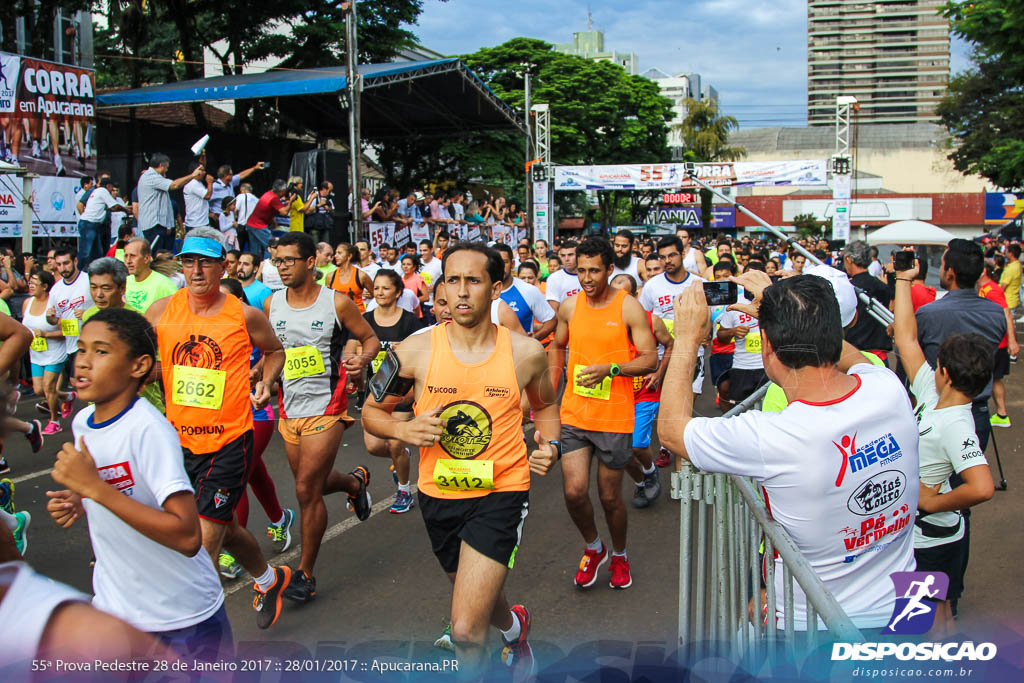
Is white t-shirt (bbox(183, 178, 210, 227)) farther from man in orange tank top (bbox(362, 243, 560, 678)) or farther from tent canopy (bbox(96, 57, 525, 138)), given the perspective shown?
man in orange tank top (bbox(362, 243, 560, 678))

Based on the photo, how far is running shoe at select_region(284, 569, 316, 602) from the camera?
4371 millimetres

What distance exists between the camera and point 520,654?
3551mm

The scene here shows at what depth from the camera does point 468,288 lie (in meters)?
3.27

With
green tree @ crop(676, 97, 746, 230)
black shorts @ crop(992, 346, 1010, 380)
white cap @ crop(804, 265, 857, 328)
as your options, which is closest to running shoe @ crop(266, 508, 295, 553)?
white cap @ crop(804, 265, 857, 328)

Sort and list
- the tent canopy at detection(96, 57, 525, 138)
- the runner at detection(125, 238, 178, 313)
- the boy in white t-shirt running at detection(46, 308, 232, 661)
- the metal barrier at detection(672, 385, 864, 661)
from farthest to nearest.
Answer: the tent canopy at detection(96, 57, 525, 138)
the runner at detection(125, 238, 178, 313)
the boy in white t-shirt running at detection(46, 308, 232, 661)
the metal barrier at detection(672, 385, 864, 661)

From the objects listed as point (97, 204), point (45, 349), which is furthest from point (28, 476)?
point (97, 204)

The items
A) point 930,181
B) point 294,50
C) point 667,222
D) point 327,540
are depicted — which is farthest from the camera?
point 930,181

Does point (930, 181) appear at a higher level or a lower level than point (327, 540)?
higher

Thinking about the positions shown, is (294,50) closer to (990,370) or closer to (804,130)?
(990,370)

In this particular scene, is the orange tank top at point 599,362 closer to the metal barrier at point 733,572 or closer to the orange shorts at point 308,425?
the orange shorts at point 308,425

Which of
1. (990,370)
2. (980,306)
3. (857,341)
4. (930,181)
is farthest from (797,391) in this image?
(930,181)

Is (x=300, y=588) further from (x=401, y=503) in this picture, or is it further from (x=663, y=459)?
(x=663, y=459)

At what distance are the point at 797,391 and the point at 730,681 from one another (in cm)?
75

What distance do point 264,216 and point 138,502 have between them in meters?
12.0
